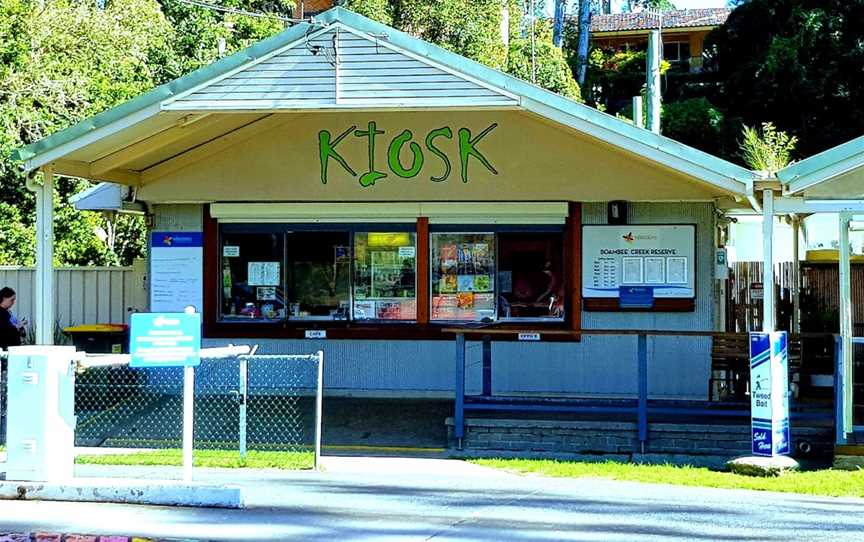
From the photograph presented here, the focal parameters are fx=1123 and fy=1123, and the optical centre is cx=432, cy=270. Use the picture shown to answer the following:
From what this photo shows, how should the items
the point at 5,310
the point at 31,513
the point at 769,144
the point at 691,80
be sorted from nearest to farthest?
the point at 31,513
the point at 5,310
the point at 769,144
the point at 691,80

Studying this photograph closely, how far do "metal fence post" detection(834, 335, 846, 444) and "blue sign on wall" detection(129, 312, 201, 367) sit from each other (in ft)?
20.8

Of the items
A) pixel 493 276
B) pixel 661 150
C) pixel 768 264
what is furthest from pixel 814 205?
pixel 493 276

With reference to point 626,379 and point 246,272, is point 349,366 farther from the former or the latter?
point 626,379

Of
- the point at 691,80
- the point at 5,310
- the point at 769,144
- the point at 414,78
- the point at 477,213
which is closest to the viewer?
the point at 414,78

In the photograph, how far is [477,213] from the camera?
14.4 metres

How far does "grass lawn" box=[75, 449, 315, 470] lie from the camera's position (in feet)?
35.9

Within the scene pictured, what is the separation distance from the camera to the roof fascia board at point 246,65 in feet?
36.1

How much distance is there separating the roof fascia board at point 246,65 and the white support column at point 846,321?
18.0 feet

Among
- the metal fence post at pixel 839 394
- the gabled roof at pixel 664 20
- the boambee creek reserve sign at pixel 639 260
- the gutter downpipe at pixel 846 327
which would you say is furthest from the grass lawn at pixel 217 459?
the gabled roof at pixel 664 20

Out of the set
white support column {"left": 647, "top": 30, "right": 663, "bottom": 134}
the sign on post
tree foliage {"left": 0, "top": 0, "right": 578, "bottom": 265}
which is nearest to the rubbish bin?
tree foliage {"left": 0, "top": 0, "right": 578, "bottom": 265}

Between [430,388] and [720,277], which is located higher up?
[720,277]

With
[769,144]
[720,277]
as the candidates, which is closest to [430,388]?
[720,277]

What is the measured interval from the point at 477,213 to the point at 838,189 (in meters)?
4.74

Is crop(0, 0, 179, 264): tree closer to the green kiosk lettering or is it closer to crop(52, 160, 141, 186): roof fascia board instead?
crop(52, 160, 141, 186): roof fascia board
